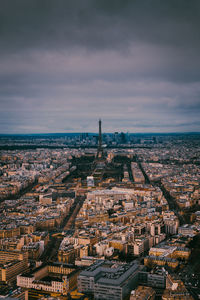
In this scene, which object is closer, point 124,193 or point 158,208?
point 158,208

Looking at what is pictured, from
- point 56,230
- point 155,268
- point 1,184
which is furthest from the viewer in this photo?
point 1,184

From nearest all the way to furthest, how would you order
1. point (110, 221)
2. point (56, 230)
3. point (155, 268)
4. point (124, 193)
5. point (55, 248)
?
point (155, 268) → point (55, 248) → point (56, 230) → point (110, 221) → point (124, 193)

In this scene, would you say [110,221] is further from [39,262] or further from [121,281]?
[121,281]

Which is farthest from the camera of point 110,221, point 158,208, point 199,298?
point 158,208

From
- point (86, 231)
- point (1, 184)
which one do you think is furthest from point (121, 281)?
point (1, 184)

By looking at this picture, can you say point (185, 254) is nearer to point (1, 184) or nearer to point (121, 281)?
point (121, 281)

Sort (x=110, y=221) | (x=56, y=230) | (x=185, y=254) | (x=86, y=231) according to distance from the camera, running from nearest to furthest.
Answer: (x=185, y=254) → (x=86, y=231) → (x=56, y=230) → (x=110, y=221)

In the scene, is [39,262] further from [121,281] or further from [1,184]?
[1,184]

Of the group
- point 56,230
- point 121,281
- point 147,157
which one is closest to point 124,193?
point 56,230

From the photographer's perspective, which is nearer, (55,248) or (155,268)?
(155,268)
